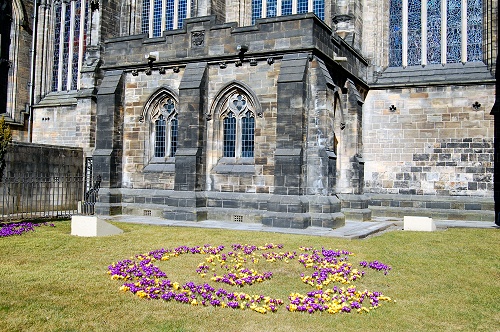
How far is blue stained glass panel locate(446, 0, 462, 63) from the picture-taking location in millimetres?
20375

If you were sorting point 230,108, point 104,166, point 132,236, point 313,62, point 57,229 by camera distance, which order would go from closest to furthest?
point 132,236
point 57,229
point 313,62
point 230,108
point 104,166

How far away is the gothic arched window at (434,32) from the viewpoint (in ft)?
66.1

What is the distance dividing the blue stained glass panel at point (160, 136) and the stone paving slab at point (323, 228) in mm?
2626

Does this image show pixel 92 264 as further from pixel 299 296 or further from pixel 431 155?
pixel 431 155

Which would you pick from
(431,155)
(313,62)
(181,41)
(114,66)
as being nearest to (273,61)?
(313,62)

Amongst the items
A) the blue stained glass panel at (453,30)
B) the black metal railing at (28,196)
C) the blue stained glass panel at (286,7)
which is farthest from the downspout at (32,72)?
the blue stained glass panel at (453,30)

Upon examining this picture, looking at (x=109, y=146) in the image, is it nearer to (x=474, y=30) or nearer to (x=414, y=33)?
(x=414, y=33)

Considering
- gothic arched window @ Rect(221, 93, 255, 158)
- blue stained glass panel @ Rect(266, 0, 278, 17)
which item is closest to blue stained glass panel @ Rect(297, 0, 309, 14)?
blue stained glass panel @ Rect(266, 0, 278, 17)

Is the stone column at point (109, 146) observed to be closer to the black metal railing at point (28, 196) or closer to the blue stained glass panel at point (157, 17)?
the black metal railing at point (28, 196)

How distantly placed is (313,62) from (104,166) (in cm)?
878

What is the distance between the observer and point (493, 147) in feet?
62.2

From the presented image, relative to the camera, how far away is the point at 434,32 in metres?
20.8

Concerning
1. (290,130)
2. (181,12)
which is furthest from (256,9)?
(290,130)

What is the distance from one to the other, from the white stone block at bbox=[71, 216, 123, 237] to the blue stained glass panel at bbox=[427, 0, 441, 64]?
604 inches
